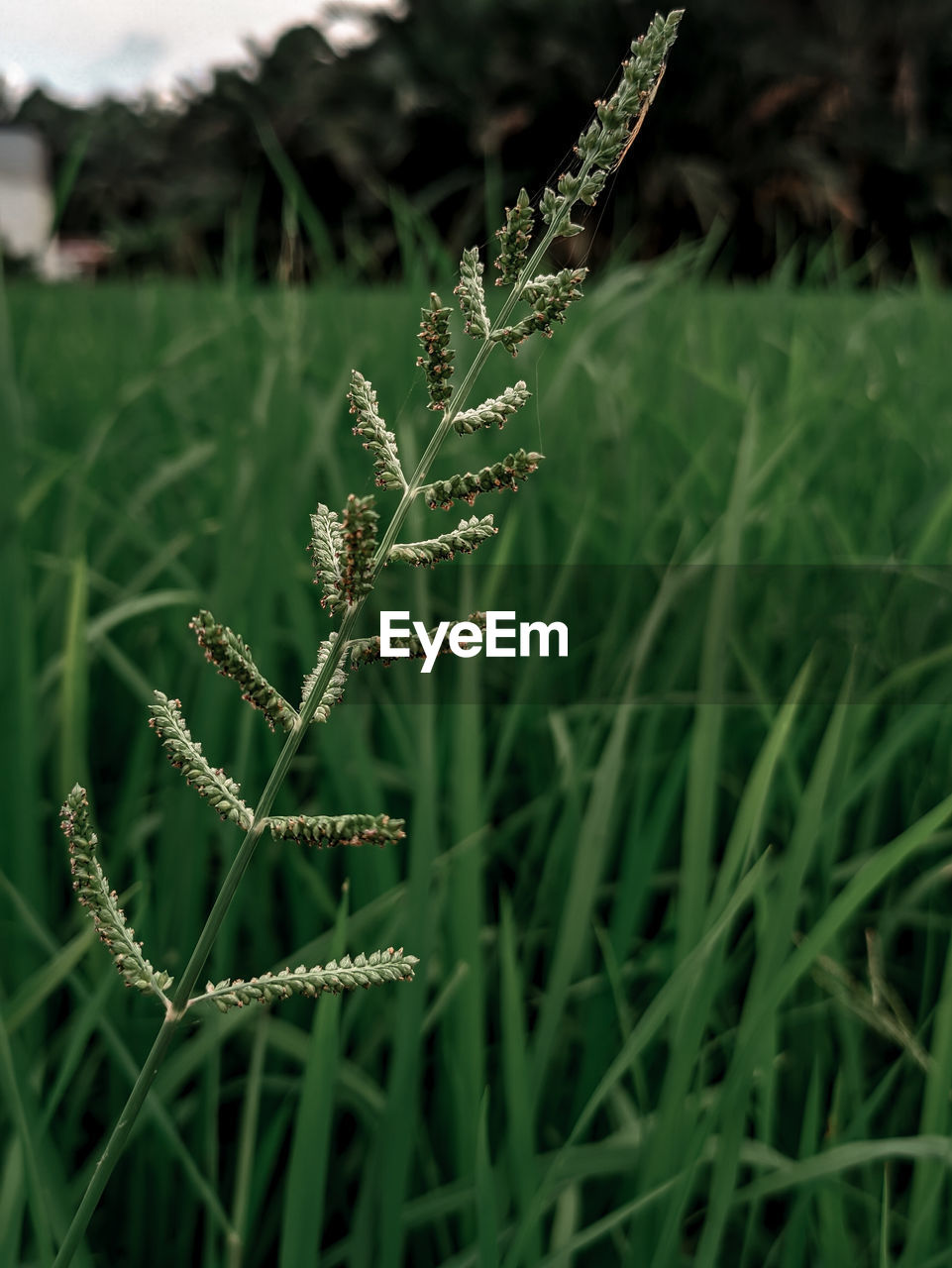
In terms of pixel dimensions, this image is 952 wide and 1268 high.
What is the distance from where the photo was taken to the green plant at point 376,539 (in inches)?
6.9

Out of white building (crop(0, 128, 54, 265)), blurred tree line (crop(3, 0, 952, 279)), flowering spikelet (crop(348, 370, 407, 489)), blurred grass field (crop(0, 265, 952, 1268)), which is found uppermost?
white building (crop(0, 128, 54, 265))

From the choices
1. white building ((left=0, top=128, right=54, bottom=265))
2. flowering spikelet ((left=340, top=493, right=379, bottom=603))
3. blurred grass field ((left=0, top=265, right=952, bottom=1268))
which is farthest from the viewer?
white building ((left=0, top=128, right=54, bottom=265))

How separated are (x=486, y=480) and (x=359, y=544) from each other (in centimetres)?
3

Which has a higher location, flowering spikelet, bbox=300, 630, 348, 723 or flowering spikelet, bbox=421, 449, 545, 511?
flowering spikelet, bbox=421, 449, 545, 511

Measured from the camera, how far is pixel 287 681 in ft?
3.38

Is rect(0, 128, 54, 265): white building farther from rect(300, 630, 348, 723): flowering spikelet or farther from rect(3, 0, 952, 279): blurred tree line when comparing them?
rect(300, 630, 348, 723): flowering spikelet

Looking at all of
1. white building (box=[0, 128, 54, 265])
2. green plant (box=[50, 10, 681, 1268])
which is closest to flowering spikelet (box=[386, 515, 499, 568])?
green plant (box=[50, 10, 681, 1268])

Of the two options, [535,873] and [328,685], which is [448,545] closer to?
[328,685]

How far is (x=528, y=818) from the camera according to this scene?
2.66ft

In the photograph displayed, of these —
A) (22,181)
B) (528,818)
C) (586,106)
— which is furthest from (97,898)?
(22,181)

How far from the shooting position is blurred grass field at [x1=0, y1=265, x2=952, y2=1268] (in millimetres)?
510

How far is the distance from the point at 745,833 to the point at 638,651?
212 millimetres

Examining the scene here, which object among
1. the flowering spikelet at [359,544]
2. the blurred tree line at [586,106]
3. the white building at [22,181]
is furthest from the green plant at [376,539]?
the white building at [22,181]

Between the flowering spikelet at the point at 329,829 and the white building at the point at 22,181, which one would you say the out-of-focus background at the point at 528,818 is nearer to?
the flowering spikelet at the point at 329,829
